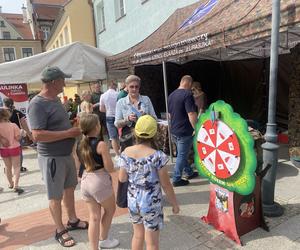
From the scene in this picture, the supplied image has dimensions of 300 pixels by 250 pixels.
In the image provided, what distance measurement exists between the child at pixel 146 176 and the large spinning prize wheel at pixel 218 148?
0.73 m

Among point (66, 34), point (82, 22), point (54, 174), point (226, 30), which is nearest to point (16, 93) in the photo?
point (54, 174)

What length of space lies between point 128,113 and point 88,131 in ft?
4.20

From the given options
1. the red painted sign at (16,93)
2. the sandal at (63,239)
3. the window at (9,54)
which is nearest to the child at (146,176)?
the sandal at (63,239)

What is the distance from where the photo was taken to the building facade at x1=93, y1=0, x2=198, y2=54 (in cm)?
919

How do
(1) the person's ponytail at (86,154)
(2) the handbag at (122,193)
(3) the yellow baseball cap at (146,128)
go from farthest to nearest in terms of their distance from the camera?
(1) the person's ponytail at (86,154)
(2) the handbag at (122,193)
(3) the yellow baseball cap at (146,128)

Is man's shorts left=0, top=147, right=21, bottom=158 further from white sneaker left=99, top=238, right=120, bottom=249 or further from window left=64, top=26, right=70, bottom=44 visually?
window left=64, top=26, right=70, bottom=44

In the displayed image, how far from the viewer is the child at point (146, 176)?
2309mm

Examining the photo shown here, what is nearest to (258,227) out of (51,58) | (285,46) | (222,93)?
(285,46)

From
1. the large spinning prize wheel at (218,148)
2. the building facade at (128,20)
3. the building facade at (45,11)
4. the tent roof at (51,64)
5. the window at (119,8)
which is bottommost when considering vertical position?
the large spinning prize wheel at (218,148)

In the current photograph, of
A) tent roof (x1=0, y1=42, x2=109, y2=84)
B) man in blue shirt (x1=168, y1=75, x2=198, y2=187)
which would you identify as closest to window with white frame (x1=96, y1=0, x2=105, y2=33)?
tent roof (x1=0, y1=42, x2=109, y2=84)

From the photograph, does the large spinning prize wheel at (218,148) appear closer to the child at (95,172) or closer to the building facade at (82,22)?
the child at (95,172)

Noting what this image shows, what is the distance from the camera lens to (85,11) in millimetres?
16750

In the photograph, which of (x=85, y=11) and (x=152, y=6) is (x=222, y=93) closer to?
(x=152, y=6)

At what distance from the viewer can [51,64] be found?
7.18 meters
